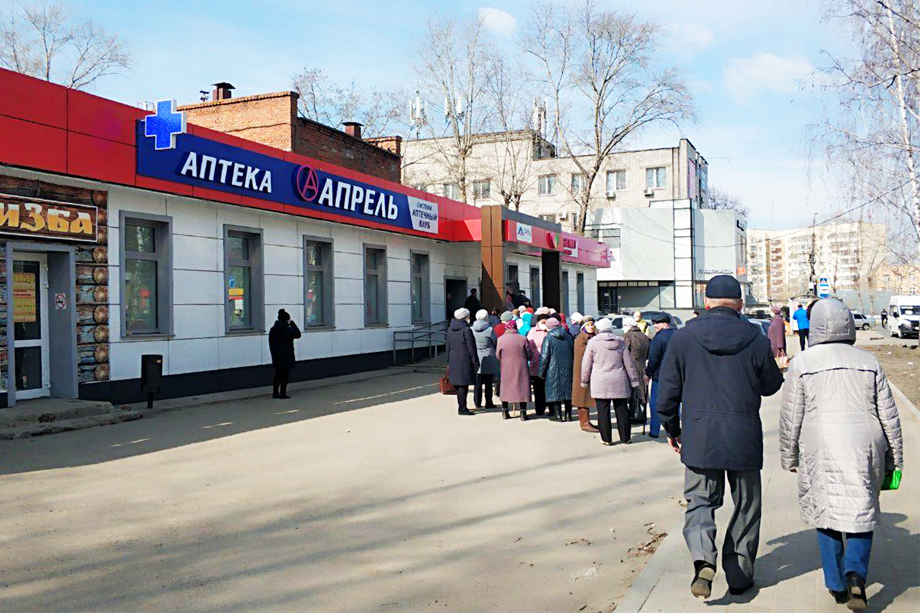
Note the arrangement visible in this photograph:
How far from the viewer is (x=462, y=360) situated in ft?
42.7

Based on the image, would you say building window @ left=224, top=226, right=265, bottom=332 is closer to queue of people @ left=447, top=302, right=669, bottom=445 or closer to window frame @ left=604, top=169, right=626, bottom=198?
queue of people @ left=447, top=302, right=669, bottom=445

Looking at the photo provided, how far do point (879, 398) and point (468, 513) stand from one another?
3.57m

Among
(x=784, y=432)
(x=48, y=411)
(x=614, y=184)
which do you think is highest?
(x=614, y=184)

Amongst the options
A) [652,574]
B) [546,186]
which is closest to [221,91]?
[652,574]

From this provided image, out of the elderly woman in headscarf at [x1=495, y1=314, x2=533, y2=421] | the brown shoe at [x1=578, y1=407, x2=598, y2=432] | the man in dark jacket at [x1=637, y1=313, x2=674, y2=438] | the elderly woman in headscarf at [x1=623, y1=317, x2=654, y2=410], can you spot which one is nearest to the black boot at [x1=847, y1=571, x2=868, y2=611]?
the man in dark jacket at [x1=637, y1=313, x2=674, y2=438]

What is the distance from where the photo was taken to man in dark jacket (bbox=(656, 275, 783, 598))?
444 cm

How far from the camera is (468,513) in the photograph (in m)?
6.65

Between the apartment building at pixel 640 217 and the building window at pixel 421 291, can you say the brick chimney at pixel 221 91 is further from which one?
the apartment building at pixel 640 217

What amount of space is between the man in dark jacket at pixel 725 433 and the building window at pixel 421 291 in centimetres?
1889

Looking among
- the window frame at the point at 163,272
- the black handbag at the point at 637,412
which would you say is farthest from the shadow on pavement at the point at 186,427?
the black handbag at the point at 637,412

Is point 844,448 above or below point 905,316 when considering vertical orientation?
below

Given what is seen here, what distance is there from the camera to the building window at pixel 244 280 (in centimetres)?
1587

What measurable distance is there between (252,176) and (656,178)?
49.0 m

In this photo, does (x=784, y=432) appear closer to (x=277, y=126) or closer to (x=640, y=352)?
(x=640, y=352)
